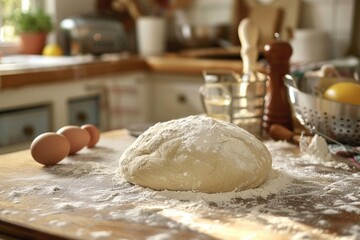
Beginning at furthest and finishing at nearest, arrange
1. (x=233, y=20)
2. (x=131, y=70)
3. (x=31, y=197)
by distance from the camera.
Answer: (x=233, y=20), (x=131, y=70), (x=31, y=197)

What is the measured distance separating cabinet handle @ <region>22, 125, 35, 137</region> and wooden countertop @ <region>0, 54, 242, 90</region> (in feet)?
0.52

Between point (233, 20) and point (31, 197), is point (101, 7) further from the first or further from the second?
point (31, 197)

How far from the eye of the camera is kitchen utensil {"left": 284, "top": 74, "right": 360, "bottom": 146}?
1.06 m

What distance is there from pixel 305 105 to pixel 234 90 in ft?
0.54

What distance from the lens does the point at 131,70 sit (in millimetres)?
2486

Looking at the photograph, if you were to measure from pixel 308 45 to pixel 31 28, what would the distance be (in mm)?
1265

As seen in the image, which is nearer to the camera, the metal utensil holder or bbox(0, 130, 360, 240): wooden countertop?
bbox(0, 130, 360, 240): wooden countertop

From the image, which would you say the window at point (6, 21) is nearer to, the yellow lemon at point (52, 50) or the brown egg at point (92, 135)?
the yellow lemon at point (52, 50)

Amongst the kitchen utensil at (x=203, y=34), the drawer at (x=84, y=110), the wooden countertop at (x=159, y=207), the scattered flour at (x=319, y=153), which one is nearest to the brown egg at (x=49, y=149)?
the wooden countertop at (x=159, y=207)

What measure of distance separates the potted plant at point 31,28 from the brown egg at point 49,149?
1763mm

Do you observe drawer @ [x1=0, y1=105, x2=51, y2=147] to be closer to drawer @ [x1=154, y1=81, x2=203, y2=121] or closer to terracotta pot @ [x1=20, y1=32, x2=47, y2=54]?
drawer @ [x1=154, y1=81, x2=203, y2=121]

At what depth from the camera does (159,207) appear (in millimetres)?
778

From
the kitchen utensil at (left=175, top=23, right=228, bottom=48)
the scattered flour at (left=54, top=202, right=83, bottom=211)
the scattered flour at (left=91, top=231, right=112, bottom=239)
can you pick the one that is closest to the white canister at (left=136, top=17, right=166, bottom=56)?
the kitchen utensil at (left=175, top=23, right=228, bottom=48)

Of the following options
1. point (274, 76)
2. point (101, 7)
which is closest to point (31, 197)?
point (274, 76)
